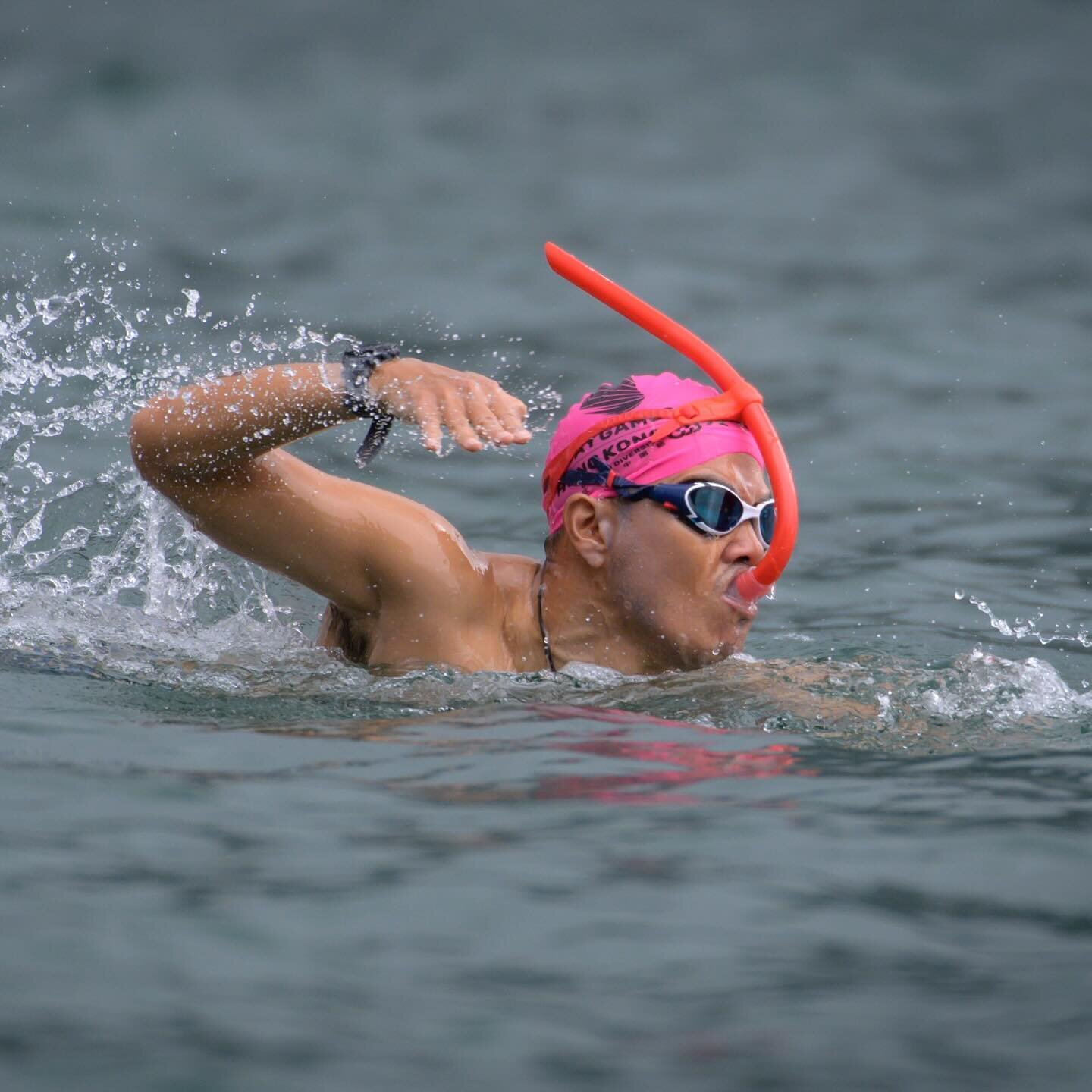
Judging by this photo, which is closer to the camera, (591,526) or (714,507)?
(714,507)

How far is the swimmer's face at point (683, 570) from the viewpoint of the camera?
4.50 meters

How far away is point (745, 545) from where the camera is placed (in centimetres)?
450

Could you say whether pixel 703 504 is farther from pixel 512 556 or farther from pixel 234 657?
pixel 234 657

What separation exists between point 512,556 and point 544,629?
0.27 meters

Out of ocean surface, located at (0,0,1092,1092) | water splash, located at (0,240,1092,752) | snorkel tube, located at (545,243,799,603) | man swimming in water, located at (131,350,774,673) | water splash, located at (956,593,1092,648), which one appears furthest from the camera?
water splash, located at (956,593,1092,648)

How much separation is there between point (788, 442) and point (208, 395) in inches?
182

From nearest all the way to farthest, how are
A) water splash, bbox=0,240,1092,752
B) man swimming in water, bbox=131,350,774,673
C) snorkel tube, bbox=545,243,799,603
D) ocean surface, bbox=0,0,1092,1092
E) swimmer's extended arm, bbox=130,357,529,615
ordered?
ocean surface, bbox=0,0,1092,1092, swimmer's extended arm, bbox=130,357,529,615, man swimming in water, bbox=131,350,774,673, water splash, bbox=0,240,1092,752, snorkel tube, bbox=545,243,799,603

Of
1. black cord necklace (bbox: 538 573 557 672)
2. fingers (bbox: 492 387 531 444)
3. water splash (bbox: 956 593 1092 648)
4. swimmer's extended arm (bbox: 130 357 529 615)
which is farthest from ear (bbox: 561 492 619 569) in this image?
water splash (bbox: 956 593 1092 648)

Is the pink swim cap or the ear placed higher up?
the pink swim cap

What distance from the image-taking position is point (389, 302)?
959 cm

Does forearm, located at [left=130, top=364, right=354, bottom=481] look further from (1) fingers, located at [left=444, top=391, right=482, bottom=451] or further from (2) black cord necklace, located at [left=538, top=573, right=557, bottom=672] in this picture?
(2) black cord necklace, located at [left=538, top=573, right=557, bottom=672]

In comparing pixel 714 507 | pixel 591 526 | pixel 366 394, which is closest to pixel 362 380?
pixel 366 394

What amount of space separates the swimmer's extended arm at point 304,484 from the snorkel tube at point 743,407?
0.68 meters

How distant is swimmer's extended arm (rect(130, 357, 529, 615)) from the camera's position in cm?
385
